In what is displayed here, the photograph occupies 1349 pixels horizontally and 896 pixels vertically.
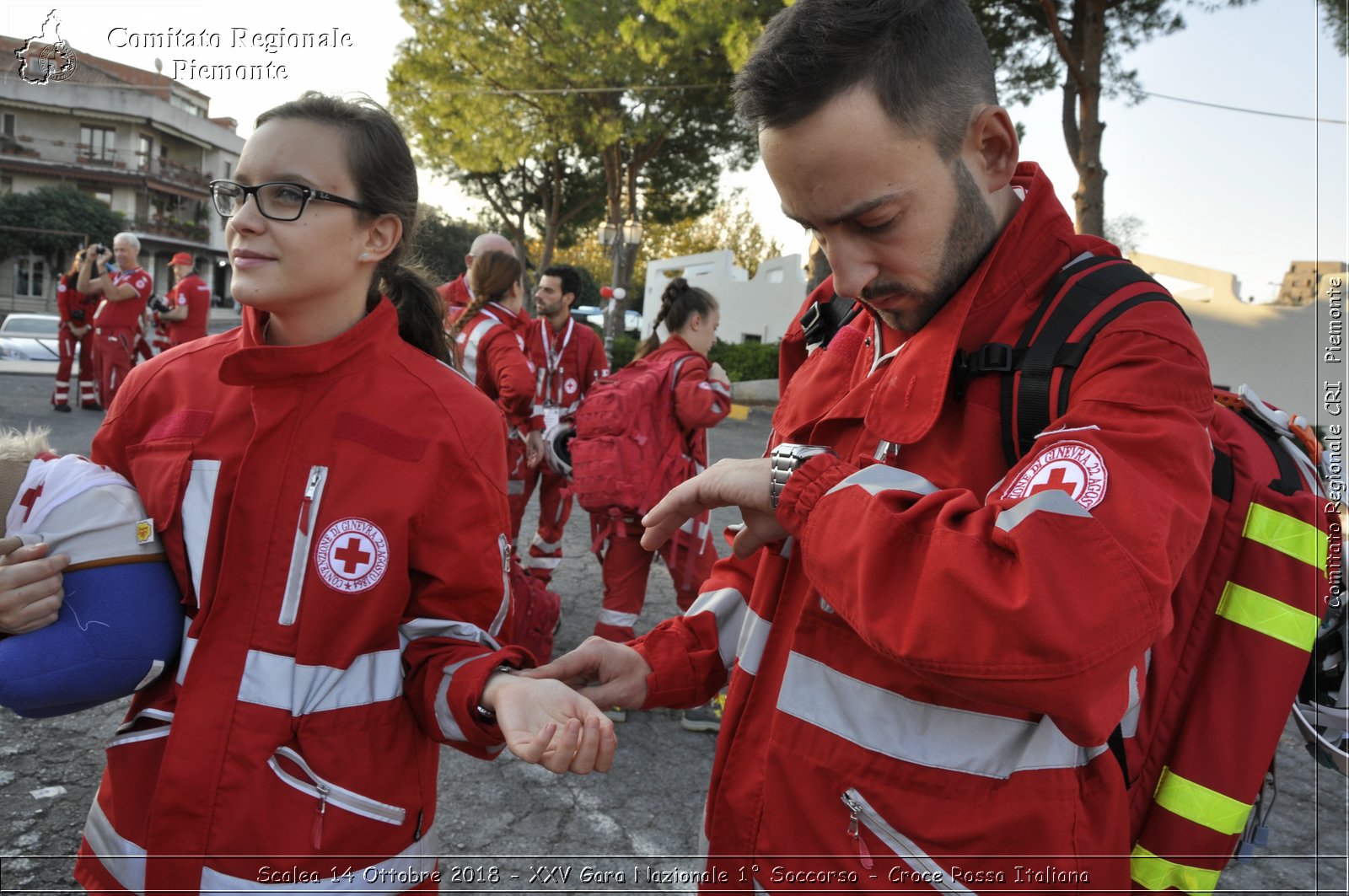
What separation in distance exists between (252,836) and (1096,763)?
1.46 metres

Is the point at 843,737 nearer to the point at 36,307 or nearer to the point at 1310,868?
the point at 1310,868

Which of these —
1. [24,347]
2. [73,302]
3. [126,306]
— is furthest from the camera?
[24,347]

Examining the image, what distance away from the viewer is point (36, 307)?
42.9 meters

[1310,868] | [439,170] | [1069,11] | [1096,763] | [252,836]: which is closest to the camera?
[1096,763]

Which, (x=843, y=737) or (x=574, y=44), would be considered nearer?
(x=843, y=737)

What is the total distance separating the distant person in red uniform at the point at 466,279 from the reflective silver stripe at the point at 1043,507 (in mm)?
5212

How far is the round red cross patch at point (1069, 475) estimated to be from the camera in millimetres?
1039

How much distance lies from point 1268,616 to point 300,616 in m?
1.69

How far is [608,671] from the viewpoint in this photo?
1.69 m

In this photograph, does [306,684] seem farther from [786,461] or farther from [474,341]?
[474,341]

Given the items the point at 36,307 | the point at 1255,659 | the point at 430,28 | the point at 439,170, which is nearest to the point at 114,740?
the point at 1255,659

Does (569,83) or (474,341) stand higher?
(569,83)

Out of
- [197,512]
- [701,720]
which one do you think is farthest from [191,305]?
[197,512]

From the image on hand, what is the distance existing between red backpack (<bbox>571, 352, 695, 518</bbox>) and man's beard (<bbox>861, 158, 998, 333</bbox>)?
3.50 m
